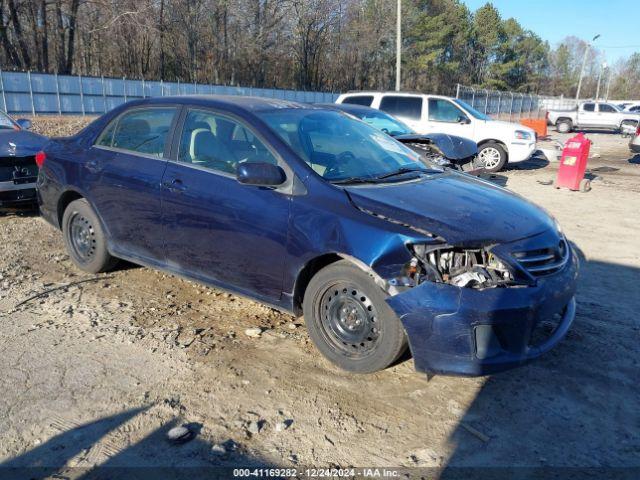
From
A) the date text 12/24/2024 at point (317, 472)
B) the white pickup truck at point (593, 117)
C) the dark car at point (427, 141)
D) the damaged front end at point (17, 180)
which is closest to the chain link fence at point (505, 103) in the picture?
the white pickup truck at point (593, 117)

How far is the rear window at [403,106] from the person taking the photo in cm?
1324

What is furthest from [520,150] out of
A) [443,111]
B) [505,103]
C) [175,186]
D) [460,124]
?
[505,103]

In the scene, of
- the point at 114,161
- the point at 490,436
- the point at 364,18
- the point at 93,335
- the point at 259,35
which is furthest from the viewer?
the point at 364,18

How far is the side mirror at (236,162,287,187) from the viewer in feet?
12.0

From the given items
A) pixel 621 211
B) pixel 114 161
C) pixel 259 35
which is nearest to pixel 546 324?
pixel 114 161

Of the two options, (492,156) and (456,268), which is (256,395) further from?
(492,156)

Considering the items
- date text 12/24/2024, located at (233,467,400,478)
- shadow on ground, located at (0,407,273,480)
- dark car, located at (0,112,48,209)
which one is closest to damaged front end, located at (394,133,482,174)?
dark car, located at (0,112,48,209)

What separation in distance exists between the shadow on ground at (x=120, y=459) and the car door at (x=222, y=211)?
1282mm

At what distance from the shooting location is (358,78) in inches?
2292

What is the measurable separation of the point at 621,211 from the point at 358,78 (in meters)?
52.0

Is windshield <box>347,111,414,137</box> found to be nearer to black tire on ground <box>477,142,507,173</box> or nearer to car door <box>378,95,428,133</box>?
car door <box>378,95,428,133</box>

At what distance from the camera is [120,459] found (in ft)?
8.92

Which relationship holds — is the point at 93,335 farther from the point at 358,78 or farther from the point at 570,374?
the point at 358,78

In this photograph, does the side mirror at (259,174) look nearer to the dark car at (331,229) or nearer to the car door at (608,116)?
the dark car at (331,229)
